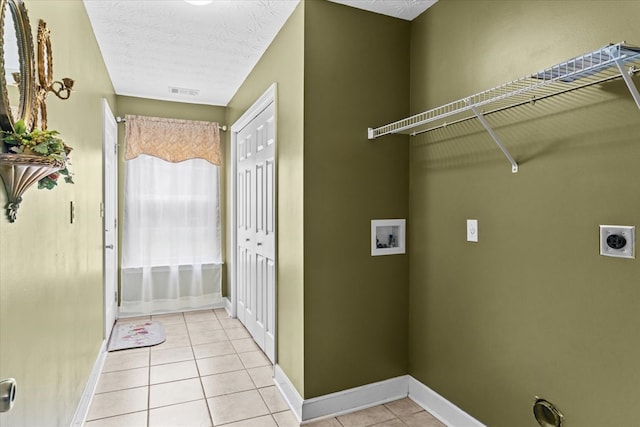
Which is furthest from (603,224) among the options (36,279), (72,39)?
(72,39)

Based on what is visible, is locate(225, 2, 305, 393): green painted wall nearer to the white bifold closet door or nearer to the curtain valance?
the white bifold closet door

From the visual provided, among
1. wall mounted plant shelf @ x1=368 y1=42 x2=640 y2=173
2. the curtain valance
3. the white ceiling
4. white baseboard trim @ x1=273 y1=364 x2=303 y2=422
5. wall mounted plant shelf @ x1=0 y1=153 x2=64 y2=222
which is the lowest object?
white baseboard trim @ x1=273 y1=364 x2=303 y2=422

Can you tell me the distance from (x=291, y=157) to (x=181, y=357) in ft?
6.60

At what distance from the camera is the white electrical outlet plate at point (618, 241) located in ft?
4.54

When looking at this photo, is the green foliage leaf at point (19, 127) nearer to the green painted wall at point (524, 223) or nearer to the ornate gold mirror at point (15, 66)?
the ornate gold mirror at point (15, 66)

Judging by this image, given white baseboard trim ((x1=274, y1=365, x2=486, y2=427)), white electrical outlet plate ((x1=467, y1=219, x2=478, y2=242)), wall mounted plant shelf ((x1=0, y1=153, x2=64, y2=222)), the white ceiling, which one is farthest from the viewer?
the white ceiling

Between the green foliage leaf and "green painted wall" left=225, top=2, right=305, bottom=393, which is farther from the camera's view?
"green painted wall" left=225, top=2, right=305, bottom=393

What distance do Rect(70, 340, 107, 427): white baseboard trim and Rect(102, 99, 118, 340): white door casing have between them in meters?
0.29

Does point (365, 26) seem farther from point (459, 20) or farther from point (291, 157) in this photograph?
point (291, 157)

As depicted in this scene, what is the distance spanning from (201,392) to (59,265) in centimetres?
139

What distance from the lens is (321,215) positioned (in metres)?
2.31

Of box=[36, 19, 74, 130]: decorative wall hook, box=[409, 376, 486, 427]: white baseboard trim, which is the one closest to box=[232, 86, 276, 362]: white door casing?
box=[409, 376, 486, 427]: white baseboard trim

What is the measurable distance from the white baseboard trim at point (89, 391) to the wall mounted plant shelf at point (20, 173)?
57.0 inches

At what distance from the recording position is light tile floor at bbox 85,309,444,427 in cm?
229
